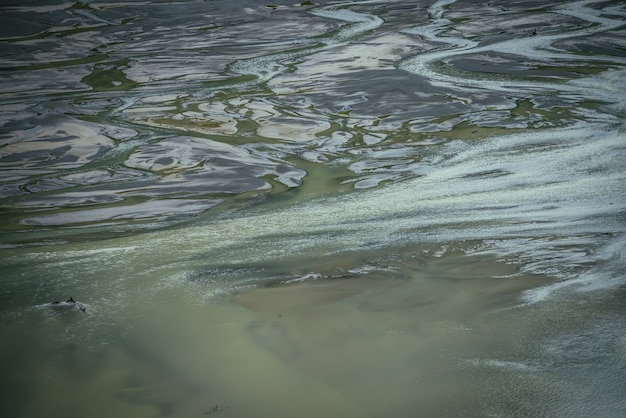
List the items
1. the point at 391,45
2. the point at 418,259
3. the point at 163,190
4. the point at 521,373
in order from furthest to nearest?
the point at 391,45
the point at 163,190
the point at 418,259
the point at 521,373

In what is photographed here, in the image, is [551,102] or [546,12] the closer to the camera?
[551,102]

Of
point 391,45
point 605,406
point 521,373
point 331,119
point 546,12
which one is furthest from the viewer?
point 546,12

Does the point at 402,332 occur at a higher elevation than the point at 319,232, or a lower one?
higher

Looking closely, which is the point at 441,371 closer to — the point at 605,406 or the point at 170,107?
the point at 605,406

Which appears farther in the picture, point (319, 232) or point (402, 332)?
point (319, 232)

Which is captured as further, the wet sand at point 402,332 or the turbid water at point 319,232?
the turbid water at point 319,232

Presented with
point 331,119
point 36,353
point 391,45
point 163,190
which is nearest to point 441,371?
point 36,353

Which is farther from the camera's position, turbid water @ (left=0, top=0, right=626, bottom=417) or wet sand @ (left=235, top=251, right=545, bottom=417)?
turbid water @ (left=0, top=0, right=626, bottom=417)
